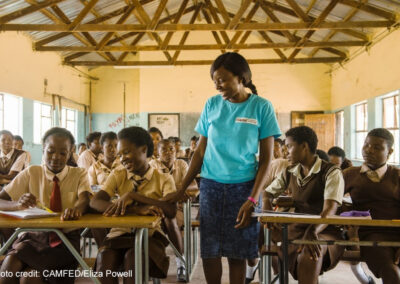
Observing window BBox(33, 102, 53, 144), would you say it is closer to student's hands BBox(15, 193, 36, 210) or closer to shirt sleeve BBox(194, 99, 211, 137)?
student's hands BBox(15, 193, 36, 210)

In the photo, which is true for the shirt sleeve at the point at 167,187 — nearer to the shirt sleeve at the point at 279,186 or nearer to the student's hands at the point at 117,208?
the student's hands at the point at 117,208

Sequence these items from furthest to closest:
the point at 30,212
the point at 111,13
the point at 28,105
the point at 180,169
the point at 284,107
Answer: the point at 284,107 < the point at 111,13 < the point at 28,105 < the point at 180,169 < the point at 30,212

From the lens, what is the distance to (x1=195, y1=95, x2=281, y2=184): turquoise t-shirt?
5.82 ft

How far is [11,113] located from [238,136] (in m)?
7.27

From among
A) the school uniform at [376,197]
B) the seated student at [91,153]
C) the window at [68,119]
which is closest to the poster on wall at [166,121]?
the window at [68,119]

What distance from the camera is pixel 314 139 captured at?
2312mm

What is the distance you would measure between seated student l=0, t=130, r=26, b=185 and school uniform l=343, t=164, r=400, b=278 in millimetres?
3976

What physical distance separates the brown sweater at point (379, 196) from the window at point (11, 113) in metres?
6.74

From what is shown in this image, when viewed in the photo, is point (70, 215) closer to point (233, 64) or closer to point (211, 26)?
point (233, 64)

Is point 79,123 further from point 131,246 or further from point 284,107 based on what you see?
point 131,246

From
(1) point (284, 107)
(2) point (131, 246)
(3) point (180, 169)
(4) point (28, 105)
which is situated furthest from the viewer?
(1) point (284, 107)

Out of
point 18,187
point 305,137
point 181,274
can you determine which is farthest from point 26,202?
Answer: point 181,274

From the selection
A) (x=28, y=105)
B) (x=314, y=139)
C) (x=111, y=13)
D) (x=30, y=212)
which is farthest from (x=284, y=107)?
(x=30, y=212)

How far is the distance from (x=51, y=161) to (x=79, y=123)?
10106mm
